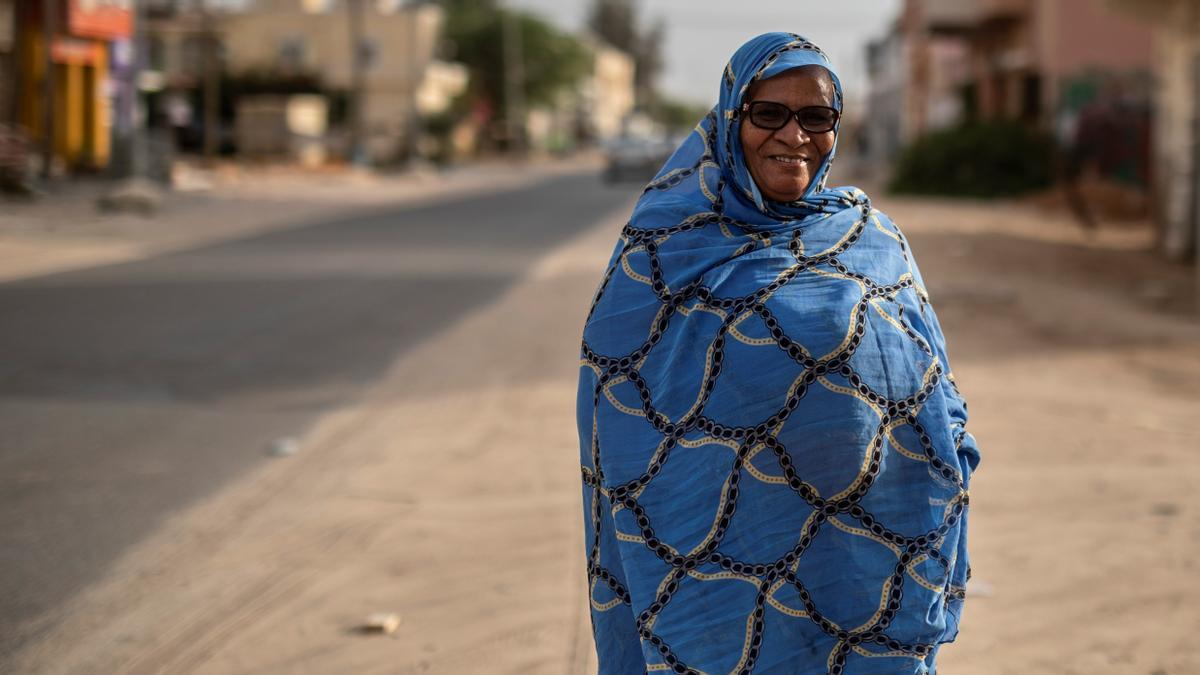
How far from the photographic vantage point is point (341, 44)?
72.4 meters

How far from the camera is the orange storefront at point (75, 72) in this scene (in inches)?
1188

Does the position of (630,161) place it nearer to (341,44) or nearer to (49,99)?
(49,99)

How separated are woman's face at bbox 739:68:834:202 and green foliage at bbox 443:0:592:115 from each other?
3262 inches

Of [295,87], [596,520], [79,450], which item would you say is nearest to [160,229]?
[79,450]

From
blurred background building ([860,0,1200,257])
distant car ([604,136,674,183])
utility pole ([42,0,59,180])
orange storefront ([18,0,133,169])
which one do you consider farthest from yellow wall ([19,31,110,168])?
blurred background building ([860,0,1200,257])

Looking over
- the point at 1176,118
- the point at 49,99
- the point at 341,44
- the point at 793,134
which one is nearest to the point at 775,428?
the point at 793,134

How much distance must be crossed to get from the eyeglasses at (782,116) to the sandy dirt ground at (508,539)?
1860mm

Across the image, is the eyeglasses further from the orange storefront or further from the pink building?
the orange storefront

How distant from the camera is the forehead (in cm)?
279

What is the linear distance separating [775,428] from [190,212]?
71.7 ft

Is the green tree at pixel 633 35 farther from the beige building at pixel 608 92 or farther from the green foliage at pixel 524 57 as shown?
the green foliage at pixel 524 57

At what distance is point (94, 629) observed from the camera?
4.30m

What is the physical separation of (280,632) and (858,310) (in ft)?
7.76

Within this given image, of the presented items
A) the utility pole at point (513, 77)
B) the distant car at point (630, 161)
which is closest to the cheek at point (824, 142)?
the distant car at point (630, 161)
